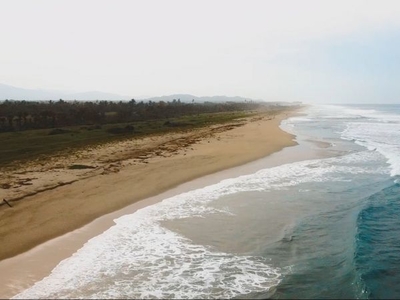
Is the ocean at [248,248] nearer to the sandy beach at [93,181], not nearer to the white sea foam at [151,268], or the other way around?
the white sea foam at [151,268]

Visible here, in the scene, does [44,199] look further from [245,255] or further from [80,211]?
[245,255]

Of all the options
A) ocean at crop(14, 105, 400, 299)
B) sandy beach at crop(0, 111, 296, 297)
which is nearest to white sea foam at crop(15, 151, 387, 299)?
ocean at crop(14, 105, 400, 299)

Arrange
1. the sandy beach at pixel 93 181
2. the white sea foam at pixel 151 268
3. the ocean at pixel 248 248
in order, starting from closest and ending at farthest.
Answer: the white sea foam at pixel 151 268, the ocean at pixel 248 248, the sandy beach at pixel 93 181

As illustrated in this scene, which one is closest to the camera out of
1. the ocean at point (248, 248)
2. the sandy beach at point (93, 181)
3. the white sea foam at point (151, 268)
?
the white sea foam at point (151, 268)

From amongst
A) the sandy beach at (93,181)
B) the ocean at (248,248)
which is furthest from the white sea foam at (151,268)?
the sandy beach at (93,181)

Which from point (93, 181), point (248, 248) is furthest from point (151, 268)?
point (93, 181)

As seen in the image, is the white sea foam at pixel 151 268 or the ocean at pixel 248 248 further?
the ocean at pixel 248 248
